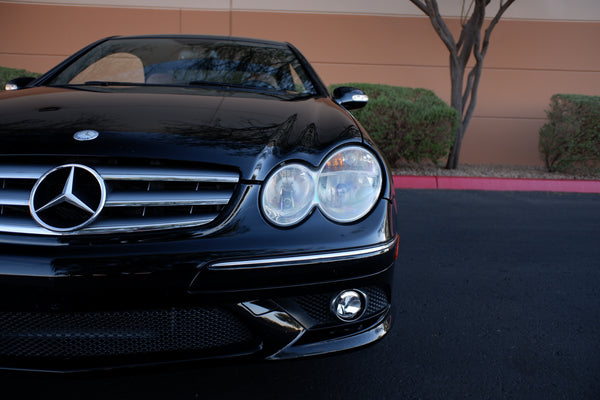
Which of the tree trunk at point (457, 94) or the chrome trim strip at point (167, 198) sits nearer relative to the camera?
the chrome trim strip at point (167, 198)

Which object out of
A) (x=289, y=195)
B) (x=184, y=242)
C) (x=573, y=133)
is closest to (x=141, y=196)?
(x=184, y=242)

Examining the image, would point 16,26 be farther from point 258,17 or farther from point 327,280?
point 327,280

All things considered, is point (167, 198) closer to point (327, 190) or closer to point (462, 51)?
point (327, 190)

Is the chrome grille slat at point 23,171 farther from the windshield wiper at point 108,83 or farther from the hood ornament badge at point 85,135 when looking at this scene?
the windshield wiper at point 108,83

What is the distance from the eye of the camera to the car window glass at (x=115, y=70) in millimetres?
2539

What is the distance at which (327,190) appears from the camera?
1.49m

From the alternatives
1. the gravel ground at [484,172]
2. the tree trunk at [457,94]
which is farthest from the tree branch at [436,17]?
the gravel ground at [484,172]

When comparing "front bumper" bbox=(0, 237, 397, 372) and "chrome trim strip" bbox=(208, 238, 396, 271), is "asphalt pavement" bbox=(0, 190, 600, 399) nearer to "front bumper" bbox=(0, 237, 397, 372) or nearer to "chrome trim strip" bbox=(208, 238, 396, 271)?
"front bumper" bbox=(0, 237, 397, 372)

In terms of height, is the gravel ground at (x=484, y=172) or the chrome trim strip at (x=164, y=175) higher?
the chrome trim strip at (x=164, y=175)

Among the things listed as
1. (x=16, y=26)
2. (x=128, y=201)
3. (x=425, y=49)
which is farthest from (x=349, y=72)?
(x=128, y=201)

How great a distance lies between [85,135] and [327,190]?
2.39ft

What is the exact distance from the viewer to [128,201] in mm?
1367

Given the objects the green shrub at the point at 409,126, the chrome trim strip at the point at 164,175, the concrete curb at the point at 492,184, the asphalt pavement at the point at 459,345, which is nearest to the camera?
the chrome trim strip at the point at 164,175

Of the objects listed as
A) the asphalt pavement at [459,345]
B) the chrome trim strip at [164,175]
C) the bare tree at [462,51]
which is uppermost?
the bare tree at [462,51]
